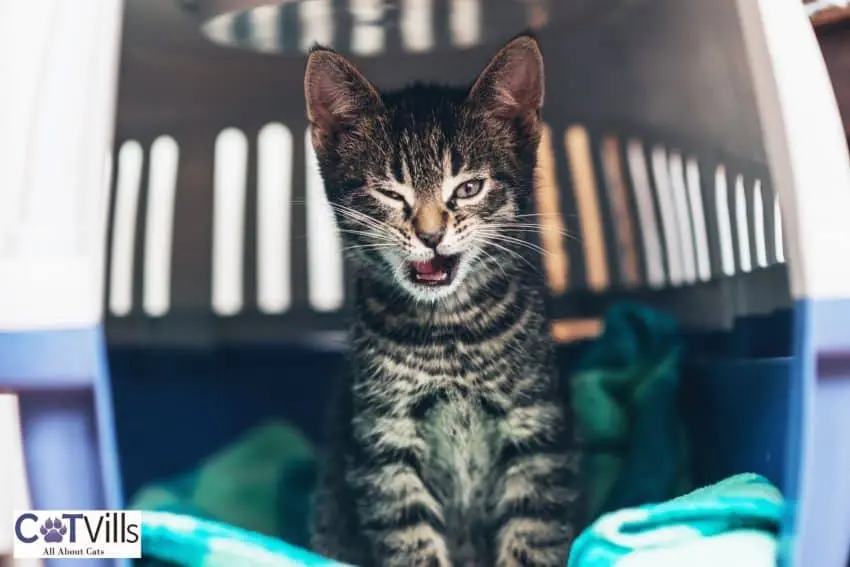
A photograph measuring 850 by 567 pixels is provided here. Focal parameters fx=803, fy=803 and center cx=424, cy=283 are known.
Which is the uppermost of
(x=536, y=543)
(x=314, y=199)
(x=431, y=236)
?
(x=314, y=199)

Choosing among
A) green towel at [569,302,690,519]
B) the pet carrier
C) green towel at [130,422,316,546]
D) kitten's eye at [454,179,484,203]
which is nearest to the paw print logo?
the pet carrier

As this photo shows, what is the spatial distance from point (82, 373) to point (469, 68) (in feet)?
2.47

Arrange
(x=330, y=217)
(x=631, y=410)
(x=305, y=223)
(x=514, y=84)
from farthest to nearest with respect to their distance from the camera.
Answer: (x=305, y=223) < (x=631, y=410) < (x=330, y=217) < (x=514, y=84)

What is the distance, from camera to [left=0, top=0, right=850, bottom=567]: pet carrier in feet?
2.36

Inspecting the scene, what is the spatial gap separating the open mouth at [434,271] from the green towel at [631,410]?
0.34 metres

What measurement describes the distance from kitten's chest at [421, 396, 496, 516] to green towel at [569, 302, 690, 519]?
7.8 inches

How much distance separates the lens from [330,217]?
A: 1032 mm

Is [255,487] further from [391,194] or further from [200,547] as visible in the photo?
[391,194]

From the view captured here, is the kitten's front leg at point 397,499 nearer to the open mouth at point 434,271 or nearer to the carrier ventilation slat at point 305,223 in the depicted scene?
the open mouth at point 434,271

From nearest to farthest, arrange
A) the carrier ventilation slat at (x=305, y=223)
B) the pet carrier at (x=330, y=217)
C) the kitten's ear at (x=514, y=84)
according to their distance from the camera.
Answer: the pet carrier at (x=330, y=217), the kitten's ear at (x=514, y=84), the carrier ventilation slat at (x=305, y=223)

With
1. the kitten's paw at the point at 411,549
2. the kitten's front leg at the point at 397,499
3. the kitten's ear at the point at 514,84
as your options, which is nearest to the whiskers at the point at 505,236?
the kitten's ear at the point at 514,84

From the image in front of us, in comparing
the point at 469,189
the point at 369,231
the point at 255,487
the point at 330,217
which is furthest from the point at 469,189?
the point at 255,487

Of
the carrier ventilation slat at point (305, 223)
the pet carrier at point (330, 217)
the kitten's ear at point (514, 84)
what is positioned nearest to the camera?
the pet carrier at point (330, 217)

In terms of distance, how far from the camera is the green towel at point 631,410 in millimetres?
1047
